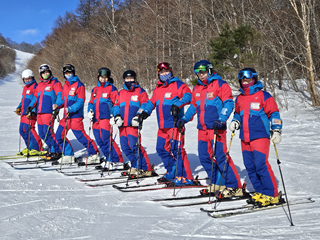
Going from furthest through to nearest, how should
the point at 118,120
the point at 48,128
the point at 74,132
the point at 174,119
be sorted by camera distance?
the point at 48,128, the point at 74,132, the point at 118,120, the point at 174,119

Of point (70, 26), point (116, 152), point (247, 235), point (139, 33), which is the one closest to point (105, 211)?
point (247, 235)

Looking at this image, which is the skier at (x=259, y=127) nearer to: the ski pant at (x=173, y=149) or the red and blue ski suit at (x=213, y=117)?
the red and blue ski suit at (x=213, y=117)

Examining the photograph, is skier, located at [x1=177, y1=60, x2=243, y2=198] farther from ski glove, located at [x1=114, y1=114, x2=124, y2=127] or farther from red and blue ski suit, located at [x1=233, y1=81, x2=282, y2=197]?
ski glove, located at [x1=114, y1=114, x2=124, y2=127]

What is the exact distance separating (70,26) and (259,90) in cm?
4296

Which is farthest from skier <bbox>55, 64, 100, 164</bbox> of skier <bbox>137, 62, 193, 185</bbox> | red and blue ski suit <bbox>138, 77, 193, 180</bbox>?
red and blue ski suit <bbox>138, 77, 193, 180</bbox>

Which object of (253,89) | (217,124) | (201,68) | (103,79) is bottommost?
(217,124)

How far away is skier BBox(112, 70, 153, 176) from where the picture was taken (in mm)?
5352

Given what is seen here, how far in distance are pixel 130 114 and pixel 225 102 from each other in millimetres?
1976

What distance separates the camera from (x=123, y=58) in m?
24.2

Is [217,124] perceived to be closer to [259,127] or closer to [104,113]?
[259,127]

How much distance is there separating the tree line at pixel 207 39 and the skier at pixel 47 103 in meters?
9.19

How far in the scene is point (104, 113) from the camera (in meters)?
6.04

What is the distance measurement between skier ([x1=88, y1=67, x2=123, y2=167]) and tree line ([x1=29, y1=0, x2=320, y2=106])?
8.56 m

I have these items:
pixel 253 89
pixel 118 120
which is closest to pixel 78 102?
pixel 118 120
